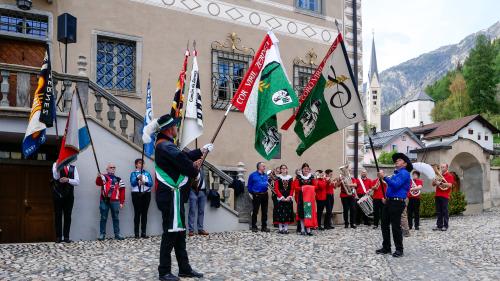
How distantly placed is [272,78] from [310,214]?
4707 mm

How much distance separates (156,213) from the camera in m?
12.5

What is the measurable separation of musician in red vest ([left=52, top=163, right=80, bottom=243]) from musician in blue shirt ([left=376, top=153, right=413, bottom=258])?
6174 millimetres

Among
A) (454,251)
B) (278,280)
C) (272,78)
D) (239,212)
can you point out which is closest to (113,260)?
(278,280)

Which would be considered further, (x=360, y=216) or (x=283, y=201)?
(x=360, y=216)

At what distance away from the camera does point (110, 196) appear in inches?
453

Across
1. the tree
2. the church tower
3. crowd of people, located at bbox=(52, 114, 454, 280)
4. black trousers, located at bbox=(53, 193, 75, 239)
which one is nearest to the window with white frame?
crowd of people, located at bbox=(52, 114, 454, 280)

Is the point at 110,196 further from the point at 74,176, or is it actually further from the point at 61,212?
the point at 61,212

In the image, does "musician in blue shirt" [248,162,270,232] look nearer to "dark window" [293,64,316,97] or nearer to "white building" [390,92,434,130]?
"dark window" [293,64,316,97]

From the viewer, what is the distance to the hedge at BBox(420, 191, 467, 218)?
2078cm

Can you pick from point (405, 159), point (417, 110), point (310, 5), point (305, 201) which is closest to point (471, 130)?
point (310, 5)

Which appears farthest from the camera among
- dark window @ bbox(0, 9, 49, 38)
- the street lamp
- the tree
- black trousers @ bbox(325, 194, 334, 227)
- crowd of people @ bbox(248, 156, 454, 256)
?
the tree

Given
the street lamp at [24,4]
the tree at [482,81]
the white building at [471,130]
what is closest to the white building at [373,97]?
the tree at [482,81]

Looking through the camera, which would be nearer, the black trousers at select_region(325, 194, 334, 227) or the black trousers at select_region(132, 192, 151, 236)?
the black trousers at select_region(132, 192, 151, 236)

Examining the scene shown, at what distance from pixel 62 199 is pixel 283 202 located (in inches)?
212
